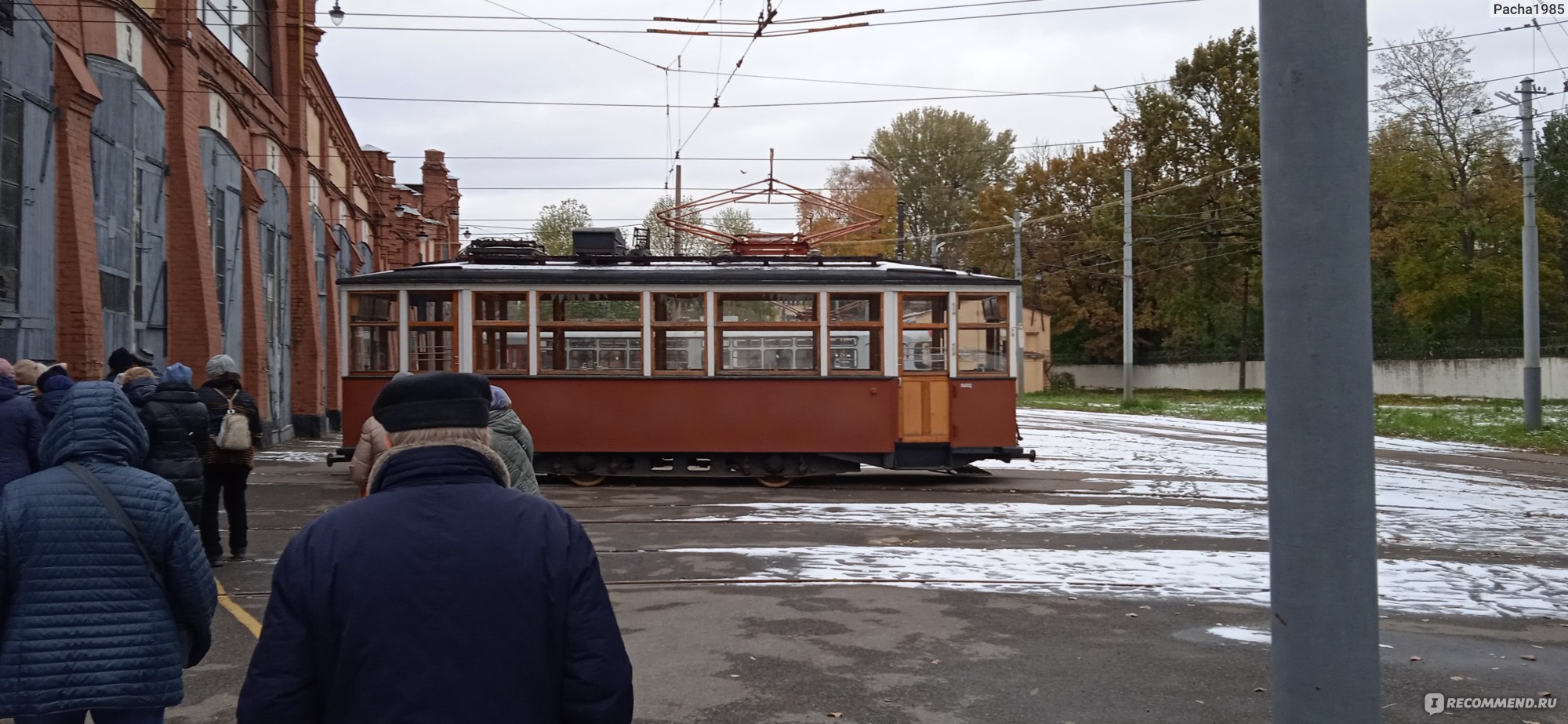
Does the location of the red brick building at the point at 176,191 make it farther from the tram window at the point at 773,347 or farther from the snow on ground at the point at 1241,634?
the snow on ground at the point at 1241,634

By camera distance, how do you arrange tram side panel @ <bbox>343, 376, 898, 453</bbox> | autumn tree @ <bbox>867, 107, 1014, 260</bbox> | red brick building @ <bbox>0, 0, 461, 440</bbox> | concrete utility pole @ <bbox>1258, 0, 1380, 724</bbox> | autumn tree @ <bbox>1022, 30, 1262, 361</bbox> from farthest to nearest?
autumn tree @ <bbox>867, 107, 1014, 260</bbox> < autumn tree @ <bbox>1022, 30, 1262, 361</bbox> < tram side panel @ <bbox>343, 376, 898, 453</bbox> < red brick building @ <bbox>0, 0, 461, 440</bbox> < concrete utility pole @ <bbox>1258, 0, 1380, 724</bbox>

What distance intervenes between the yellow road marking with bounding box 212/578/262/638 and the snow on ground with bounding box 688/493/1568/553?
5.17m

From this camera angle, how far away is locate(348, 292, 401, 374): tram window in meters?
17.0

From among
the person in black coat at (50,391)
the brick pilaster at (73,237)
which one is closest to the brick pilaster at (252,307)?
the brick pilaster at (73,237)

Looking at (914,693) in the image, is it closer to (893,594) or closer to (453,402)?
(893,594)

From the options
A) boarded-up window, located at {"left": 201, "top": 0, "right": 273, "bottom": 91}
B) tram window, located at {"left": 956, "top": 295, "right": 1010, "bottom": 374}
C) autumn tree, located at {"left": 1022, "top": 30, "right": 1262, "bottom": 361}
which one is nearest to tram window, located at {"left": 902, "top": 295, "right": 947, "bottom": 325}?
tram window, located at {"left": 956, "top": 295, "right": 1010, "bottom": 374}

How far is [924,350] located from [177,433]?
33.3 ft

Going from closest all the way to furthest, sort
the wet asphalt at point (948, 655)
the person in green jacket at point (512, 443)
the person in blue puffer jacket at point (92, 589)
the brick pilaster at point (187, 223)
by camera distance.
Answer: the person in blue puffer jacket at point (92, 589) < the wet asphalt at point (948, 655) < the person in green jacket at point (512, 443) < the brick pilaster at point (187, 223)

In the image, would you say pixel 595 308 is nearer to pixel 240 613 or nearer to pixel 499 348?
pixel 499 348

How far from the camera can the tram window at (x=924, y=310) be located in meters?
16.9

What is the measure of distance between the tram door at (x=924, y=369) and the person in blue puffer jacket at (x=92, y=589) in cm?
1317

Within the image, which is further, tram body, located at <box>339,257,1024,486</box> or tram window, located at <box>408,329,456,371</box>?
tram window, located at <box>408,329,456,371</box>

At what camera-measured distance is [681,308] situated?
1683 cm

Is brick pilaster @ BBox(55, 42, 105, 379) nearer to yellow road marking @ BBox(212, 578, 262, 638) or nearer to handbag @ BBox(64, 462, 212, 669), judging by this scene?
yellow road marking @ BBox(212, 578, 262, 638)
